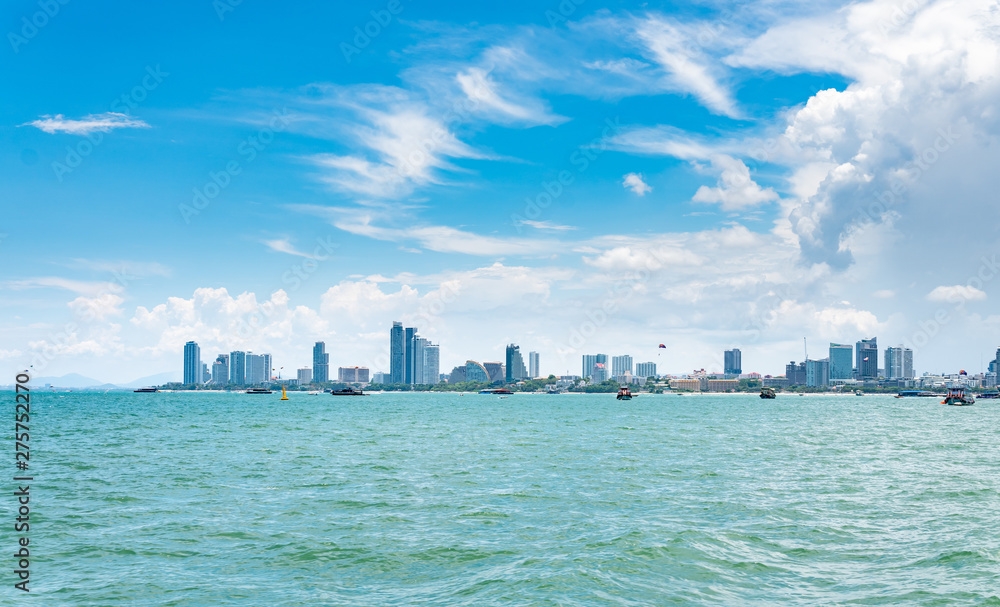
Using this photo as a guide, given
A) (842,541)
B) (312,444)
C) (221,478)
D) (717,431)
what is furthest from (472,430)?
(842,541)

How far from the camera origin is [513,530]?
26.5m

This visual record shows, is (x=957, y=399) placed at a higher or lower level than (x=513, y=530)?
lower

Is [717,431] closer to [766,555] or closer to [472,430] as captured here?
[472,430]

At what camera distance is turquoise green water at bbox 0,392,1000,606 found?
1948 cm

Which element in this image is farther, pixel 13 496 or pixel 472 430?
pixel 472 430

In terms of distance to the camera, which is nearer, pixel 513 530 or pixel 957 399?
pixel 513 530

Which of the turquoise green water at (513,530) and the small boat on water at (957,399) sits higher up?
the turquoise green water at (513,530)

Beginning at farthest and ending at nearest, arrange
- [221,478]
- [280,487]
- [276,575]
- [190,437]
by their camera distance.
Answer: [190,437]
[221,478]
[280,487]
[276,575]

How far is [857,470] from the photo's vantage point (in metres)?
44.5

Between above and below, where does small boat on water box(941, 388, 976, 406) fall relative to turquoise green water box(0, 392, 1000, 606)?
below

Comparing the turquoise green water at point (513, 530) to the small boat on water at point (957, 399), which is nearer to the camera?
the turquoise green water at point (513, 530)

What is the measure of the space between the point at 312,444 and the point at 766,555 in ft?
166

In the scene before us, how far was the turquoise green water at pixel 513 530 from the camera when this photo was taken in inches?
767

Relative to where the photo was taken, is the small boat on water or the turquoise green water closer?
the turquoise green water
